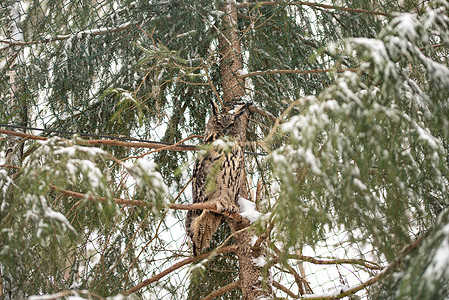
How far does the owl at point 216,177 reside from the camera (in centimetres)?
247

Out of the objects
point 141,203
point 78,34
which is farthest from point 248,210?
point 78,34

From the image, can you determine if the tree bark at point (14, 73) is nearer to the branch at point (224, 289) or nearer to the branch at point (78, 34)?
the branch at point (78, 34)

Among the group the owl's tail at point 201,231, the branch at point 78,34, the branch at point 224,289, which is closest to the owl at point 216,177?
the owl's tail at point 201,231

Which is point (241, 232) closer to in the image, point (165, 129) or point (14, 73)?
point (165, 129)

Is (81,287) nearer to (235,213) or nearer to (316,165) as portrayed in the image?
(235,213)

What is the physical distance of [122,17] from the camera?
3053 millimetres

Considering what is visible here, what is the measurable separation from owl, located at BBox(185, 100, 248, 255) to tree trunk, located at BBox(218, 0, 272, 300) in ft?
0.46

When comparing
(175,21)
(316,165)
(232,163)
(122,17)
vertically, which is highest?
(122,17)

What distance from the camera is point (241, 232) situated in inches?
98.9

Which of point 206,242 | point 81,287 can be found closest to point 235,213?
point 206,242

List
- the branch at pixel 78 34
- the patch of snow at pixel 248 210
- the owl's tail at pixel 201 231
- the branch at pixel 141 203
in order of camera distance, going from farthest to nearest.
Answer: the branch at pixel 78 34, the owl's tail at pixel 201 231, the patch of snow at pixel 248 210, the branch at pixel 141 203

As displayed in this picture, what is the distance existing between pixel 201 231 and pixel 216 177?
317 millimetres

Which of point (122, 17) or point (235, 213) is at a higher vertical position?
point (122, 17)

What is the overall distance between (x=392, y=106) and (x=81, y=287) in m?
1.95
